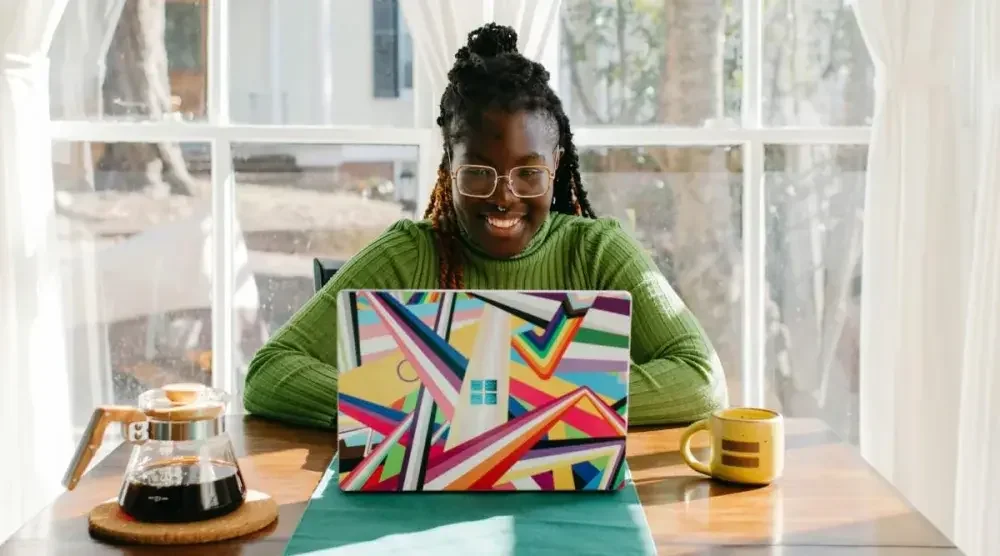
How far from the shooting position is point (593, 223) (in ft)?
6.05

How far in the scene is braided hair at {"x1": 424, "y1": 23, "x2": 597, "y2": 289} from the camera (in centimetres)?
168

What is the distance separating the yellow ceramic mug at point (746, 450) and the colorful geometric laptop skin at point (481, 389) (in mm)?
134

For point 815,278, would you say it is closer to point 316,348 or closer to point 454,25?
point 454,25

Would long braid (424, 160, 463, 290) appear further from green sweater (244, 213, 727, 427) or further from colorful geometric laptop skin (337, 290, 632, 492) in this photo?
colorful geometric laptop skin (337, 290, 632, 492)

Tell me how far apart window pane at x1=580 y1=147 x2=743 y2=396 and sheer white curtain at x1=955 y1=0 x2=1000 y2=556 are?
557 millimetres

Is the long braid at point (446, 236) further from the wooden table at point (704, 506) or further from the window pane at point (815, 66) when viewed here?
the window pane at point (815, 66)

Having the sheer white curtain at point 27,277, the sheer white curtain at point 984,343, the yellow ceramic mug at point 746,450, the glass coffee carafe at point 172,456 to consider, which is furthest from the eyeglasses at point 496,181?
the sheer white curtain at point 27,277

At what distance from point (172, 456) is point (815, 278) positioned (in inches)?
75.9

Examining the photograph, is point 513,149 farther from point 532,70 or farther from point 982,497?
point 982,497

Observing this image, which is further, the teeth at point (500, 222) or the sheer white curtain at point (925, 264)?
the sheer white curtain at point (925, 264)

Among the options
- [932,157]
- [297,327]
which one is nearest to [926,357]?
[932,157]

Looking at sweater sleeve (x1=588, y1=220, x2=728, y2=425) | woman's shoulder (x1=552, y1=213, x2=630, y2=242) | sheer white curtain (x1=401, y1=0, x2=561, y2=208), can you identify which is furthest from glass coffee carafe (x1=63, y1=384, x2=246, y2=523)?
sheer white curtain (x1=401, y1=0, x2=561, y2=208)

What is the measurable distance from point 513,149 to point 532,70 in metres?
0.18

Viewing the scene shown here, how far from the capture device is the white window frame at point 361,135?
2492mm
